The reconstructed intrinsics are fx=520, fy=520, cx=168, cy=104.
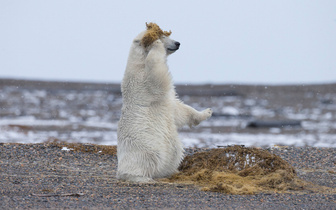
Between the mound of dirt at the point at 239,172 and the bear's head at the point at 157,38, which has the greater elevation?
the bear's head at the point at 157,38

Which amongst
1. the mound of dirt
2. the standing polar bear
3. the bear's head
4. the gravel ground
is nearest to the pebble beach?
the gravel ground

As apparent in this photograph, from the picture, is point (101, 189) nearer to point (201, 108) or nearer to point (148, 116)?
point (148, 116)

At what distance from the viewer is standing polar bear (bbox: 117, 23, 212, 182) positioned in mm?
6641

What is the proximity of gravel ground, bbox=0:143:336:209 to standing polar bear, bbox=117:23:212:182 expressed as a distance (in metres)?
0.34

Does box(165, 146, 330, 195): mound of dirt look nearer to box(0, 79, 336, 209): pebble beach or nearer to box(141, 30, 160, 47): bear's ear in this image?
box(0, 79, 336, 209): pebble beach

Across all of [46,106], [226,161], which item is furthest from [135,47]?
[46,106]

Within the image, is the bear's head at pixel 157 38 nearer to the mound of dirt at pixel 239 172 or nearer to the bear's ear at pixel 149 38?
the bear's ear at pixel 149 38

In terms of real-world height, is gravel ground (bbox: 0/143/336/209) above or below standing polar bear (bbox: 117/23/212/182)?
below

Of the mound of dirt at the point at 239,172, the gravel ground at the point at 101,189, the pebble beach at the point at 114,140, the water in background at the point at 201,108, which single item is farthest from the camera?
the water in background at the point at 201,108

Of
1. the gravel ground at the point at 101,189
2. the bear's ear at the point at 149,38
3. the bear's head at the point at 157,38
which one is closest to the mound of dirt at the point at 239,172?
the gravel ground at the point at 101,189

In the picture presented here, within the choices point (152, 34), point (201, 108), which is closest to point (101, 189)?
point (152, 34)

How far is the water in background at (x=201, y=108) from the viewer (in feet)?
50.6

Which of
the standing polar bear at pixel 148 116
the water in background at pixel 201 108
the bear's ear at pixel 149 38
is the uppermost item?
the bear's ear at pixel 149 38

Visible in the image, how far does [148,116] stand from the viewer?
267 inches
